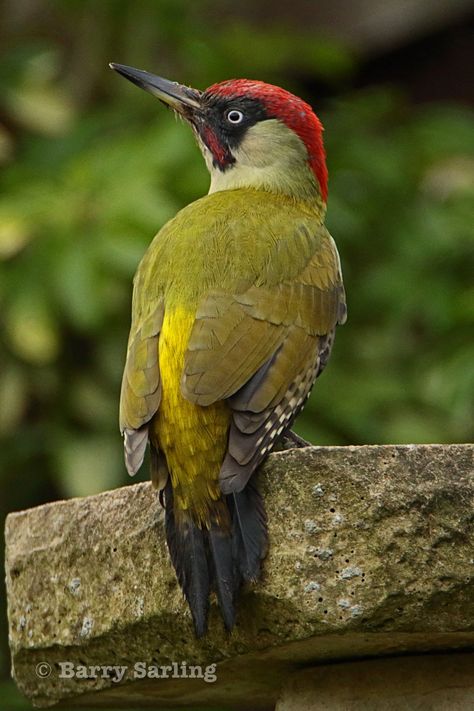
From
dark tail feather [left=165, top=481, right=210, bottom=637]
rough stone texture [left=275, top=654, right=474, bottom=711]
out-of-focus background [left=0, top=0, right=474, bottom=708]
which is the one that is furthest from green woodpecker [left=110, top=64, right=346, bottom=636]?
→ out-of-focus background [left=0, top=0, right=474, bottom=708]

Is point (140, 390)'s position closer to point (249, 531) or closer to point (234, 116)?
point (249, 531)

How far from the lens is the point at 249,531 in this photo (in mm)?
2377

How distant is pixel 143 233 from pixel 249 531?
2047mm

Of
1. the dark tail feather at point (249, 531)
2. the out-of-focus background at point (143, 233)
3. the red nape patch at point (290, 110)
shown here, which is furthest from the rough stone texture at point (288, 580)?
the out-of-focus background at point (143, 233)

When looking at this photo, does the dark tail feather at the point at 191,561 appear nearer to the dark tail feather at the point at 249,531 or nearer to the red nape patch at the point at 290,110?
the dark tail feather at the point at 249,531

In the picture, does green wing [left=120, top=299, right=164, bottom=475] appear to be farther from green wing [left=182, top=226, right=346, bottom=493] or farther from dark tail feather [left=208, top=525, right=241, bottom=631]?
dark tail feather [left=208, top=525, right=241, bottom=631]

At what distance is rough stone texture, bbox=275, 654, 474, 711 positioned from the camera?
8.13 ft

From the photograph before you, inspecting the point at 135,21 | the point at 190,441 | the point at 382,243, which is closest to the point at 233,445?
the point at 190,441

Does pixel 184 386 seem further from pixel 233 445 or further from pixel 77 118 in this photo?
pixel 77 118

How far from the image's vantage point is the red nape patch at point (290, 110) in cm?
372

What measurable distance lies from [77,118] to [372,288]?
4.67ft

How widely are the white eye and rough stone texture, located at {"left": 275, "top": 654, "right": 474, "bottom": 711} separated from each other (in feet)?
5.65

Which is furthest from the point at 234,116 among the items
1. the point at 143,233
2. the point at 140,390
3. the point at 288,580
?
the point at 288,580

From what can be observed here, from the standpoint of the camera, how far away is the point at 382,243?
4.95m
